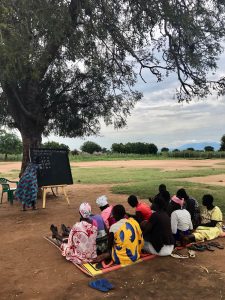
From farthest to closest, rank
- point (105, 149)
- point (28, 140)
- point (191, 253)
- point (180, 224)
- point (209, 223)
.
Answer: point (105, 149), point (28, 140), point (209, 223), point (180, 224), point (191, 253)

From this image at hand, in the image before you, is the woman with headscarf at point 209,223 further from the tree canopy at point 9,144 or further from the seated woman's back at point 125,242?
the tree canopy at point 9,144

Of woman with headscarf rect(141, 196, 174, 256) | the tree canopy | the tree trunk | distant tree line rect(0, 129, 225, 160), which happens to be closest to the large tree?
the tree trunk

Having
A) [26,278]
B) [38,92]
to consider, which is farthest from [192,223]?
[38,92]

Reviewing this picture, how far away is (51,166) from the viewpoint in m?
12.5

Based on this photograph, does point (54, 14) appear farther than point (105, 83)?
No

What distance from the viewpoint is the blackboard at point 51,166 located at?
12211mm

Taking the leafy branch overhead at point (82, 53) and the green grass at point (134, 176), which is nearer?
the leafy branch overhead at point (82, 53)

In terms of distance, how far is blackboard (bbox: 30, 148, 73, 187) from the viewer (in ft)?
40.1

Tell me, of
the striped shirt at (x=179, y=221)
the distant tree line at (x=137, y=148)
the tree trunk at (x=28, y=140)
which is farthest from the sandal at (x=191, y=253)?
the distant tree line at (x=137, y=148)

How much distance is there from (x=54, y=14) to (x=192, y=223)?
246 inches

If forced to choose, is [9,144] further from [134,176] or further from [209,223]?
[209,223]

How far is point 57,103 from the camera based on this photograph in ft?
44.2

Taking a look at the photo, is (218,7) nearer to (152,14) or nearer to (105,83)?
(152,14)

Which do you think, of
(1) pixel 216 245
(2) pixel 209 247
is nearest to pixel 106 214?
(2) pixel 209 247
